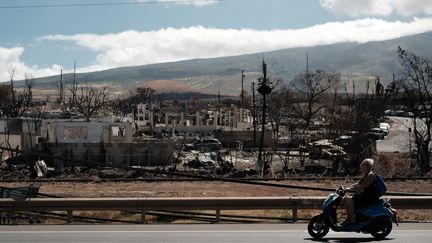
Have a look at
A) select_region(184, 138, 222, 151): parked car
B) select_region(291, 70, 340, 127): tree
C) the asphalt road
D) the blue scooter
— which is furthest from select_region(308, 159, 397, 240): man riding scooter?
select_region(291, 70, 340, 127): tree

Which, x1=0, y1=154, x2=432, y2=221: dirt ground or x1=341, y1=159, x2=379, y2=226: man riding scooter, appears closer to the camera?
x1=341, y1=159, x2=379, y2=226: man riding scooter

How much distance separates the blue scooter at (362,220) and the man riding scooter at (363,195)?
0.09 m

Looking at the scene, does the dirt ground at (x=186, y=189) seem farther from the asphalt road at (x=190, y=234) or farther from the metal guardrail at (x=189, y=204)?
the asphalt road at (x=190, y=234)

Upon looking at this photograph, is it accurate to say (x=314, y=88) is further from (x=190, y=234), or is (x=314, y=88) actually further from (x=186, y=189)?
(x=190, y=234)

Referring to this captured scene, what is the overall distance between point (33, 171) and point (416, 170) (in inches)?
925

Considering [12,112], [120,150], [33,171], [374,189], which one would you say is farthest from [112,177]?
[12,112]

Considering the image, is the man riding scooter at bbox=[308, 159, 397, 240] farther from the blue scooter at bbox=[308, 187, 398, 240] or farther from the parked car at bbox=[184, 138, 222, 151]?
the parked car at bbox=[184, 138, 222, 151]

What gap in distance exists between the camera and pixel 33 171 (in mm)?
38219

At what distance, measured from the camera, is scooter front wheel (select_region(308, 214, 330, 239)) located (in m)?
11.4

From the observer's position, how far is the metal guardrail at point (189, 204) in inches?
549

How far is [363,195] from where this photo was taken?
37.3 ft

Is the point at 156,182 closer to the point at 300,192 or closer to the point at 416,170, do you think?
the point at 300,192

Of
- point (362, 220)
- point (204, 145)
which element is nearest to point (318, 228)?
point (362, 220)

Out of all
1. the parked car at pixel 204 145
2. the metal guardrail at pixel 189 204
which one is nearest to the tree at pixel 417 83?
the parked car at pixel 204 145
